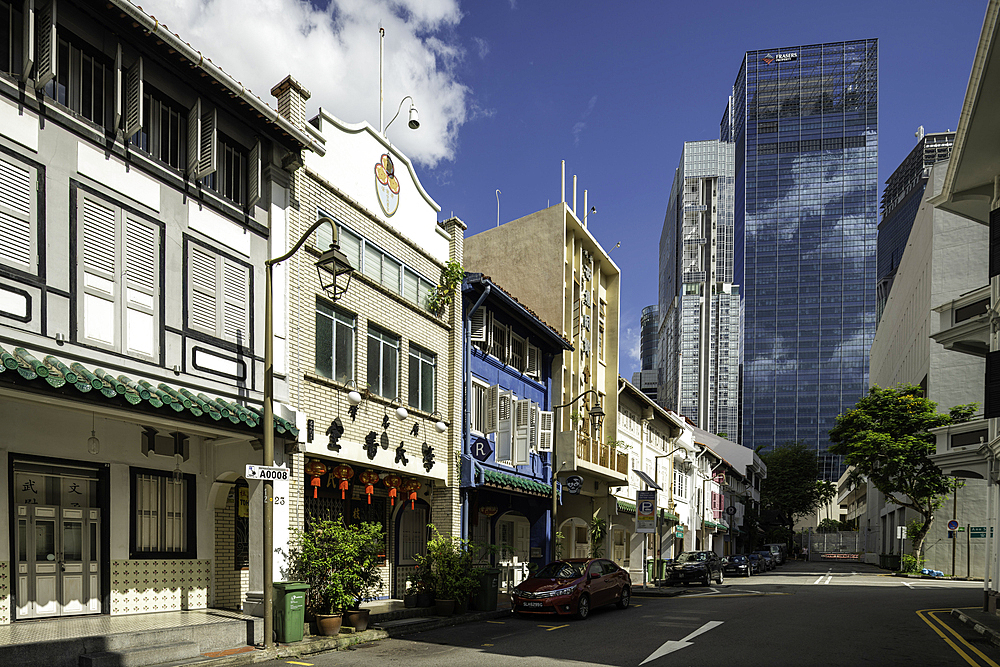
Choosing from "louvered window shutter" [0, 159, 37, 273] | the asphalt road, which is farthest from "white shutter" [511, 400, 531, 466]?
"louvered window shutter" [0, 159, 37, 273]

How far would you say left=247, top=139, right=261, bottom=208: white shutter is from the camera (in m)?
15.0

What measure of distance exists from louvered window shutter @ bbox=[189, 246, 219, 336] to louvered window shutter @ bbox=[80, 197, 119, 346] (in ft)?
5.37

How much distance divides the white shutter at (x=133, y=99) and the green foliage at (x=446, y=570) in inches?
460

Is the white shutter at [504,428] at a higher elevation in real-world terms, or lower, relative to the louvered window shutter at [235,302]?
lower

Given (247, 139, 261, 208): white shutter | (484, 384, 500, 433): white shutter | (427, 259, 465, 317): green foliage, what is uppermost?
(247, 139, 261, 208): white shutter

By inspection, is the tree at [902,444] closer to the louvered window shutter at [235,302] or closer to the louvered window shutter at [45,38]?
the louvered window shutter at [235,302]

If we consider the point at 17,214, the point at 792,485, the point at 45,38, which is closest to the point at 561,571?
the point at 17,214

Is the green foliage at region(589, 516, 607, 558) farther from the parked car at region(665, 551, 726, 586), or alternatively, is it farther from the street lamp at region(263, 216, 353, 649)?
the street lamp at region(263, 216, 353, 649)

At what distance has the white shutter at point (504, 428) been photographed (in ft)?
79.9

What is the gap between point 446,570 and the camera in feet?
62.7

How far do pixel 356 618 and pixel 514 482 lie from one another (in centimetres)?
975

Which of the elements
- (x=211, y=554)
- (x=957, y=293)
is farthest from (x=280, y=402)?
(x=957, y=293)

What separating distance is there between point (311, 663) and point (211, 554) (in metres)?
4.01

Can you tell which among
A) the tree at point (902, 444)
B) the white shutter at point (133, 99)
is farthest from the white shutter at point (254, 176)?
the tree at point (902, 444)
